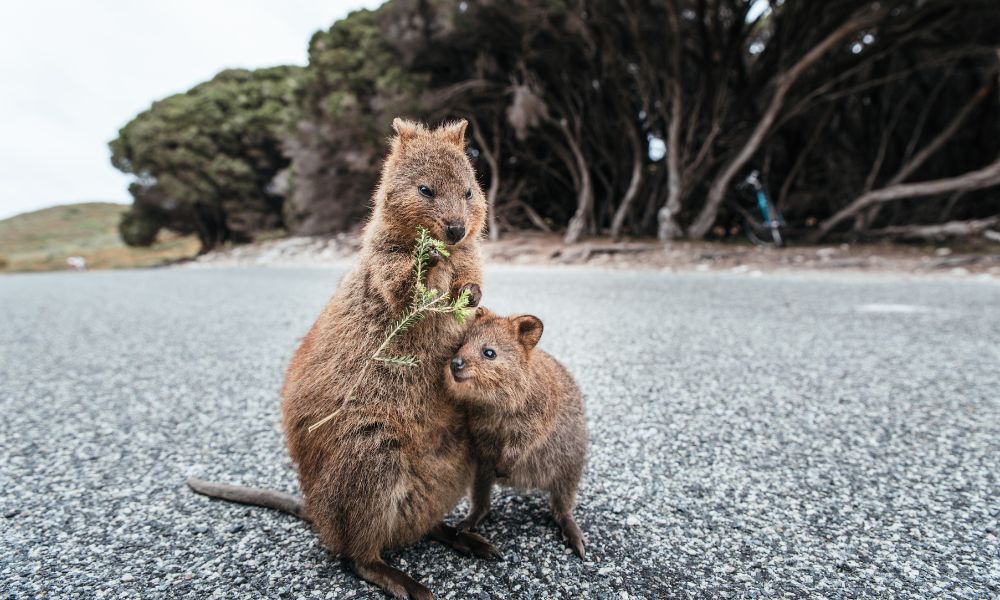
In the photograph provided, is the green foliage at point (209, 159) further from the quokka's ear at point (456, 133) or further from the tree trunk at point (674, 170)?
the quokka's ear at point (456, 133)

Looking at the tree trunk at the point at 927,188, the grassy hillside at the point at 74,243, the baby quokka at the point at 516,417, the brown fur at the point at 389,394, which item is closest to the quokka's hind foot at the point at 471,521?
the baby quokka at the point at 516,417

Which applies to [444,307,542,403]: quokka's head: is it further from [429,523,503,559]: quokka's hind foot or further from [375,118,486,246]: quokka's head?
[429,523,503,559]: quokka's hind foot

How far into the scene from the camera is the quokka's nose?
73.5 inches

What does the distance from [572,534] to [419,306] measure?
45.8 inches

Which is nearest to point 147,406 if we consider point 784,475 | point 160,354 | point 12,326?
point 160,354

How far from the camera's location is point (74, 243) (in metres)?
33.0

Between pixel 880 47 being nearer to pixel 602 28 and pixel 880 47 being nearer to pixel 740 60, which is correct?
pixel 740 60

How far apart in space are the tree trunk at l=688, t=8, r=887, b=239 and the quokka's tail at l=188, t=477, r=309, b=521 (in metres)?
14.5

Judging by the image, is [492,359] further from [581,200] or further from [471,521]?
[581,200]

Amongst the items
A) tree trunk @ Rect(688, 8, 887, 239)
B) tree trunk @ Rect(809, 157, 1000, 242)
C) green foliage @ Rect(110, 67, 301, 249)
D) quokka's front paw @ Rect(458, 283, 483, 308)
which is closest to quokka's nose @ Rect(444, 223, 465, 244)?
quokka's front paw @ Rect(458, 283, 483, 308)

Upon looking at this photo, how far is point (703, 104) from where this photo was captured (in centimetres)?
1600

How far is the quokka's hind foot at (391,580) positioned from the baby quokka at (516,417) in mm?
374

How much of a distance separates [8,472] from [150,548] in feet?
4.57

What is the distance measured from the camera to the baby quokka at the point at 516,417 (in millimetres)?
2010
